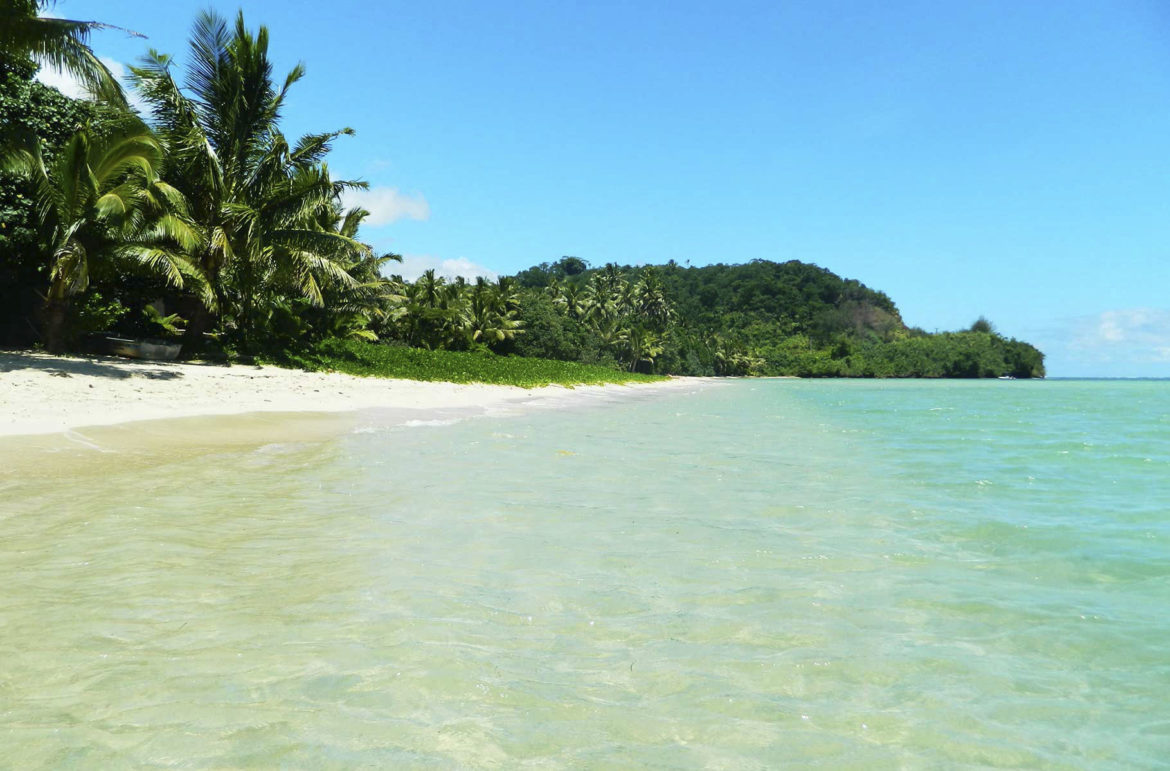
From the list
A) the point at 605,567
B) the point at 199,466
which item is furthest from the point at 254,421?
the point at 605,567

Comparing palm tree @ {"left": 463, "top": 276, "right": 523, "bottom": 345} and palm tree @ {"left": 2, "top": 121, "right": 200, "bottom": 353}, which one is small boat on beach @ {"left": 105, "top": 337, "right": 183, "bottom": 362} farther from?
palm tree @ {"left": 463, "top": 276, "right": 523, "bottom": 345}

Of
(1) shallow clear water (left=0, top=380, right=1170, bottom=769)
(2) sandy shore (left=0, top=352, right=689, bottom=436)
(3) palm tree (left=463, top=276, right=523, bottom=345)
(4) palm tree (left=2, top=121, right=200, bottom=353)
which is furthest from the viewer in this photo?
(3) palm tree (left=463, top=276, right=523, bottom=345)

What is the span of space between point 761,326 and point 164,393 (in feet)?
437

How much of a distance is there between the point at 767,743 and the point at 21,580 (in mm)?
3870

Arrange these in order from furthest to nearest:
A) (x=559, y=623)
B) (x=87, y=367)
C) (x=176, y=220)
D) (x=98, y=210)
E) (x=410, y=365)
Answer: (x=410, y=365), (x=176, y=220), (x=98, y=210), (x=87, y=367), (x=559, y=623)

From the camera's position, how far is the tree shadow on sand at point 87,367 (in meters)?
13.8

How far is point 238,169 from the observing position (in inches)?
810

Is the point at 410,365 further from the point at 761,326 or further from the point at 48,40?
the point at 761,326

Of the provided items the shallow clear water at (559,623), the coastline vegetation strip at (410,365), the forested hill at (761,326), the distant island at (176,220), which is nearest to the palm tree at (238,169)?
the distant island at (176,220)

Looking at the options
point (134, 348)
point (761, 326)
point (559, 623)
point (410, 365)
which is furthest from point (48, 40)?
point (761, 326)

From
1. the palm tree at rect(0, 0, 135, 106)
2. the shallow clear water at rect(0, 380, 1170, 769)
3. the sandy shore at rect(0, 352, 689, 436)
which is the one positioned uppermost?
the palm tree at rect(0, 0, 135, 106)

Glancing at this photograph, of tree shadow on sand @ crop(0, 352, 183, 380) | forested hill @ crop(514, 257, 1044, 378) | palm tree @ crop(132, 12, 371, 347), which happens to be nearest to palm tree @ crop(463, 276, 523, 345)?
forested hill @ crop(514, 257, 1044, 378)

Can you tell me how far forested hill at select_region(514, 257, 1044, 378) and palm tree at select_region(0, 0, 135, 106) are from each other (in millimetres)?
57583

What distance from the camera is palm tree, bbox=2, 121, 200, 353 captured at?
52.1 ft
